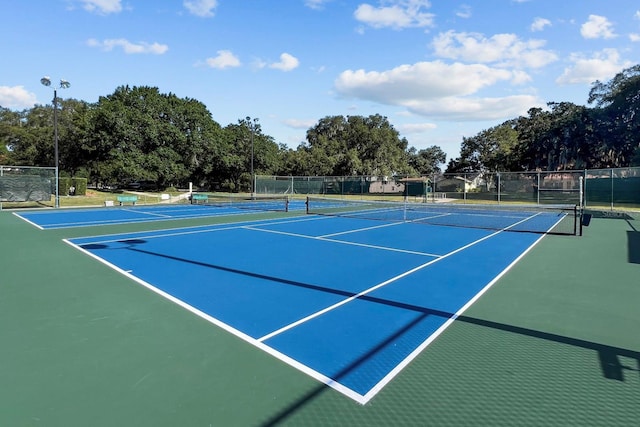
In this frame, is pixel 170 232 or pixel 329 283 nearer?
pixel 329 283

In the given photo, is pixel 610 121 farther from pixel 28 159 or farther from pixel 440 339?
pixel 28 159

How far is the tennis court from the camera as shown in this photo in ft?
9.85

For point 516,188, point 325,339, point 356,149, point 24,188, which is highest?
point 356,149

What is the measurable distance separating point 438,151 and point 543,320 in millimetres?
97783

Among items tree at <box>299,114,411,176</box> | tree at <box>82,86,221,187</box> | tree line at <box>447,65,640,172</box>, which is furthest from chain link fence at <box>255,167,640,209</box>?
tree at <box>299,114,411,176</box>

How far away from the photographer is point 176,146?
47.7 metres

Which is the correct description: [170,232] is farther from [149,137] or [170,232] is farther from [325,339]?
[149,137]

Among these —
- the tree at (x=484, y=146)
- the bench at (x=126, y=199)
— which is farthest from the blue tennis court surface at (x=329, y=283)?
the tree at (x=484, y=146)

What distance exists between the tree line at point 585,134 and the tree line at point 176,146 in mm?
17379

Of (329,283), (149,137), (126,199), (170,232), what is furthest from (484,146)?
(329,283)

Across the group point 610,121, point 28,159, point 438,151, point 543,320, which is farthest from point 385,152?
point 543,320

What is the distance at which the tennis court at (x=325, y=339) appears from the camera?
118 inches

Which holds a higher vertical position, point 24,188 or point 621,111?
point 621,111

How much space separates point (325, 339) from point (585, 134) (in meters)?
49.9
